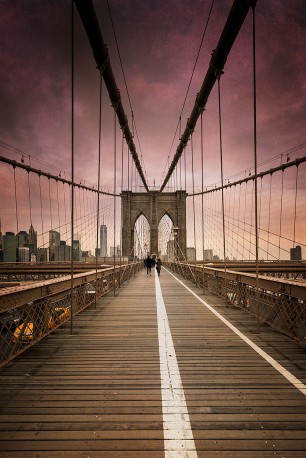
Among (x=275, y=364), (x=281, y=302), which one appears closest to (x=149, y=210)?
(x=281, y=302)

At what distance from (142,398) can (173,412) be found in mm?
367

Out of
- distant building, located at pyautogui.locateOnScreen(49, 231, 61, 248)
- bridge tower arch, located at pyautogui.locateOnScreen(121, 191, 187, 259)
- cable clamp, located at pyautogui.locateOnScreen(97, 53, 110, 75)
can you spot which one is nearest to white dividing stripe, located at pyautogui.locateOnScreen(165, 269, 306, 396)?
cable clamp, located at pyautogui.locateOnScreen(97, 53, 110, 75)

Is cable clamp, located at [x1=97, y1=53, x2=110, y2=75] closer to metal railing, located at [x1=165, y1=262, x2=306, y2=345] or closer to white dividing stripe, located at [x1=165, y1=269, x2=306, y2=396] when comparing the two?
metal railing, located at [x1=165, y1=262, x2=306, y2=345]

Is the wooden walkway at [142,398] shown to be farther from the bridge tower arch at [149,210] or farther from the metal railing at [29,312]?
the bridge tower arch at [149,210]

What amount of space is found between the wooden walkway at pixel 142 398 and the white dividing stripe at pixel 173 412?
0.02 metres

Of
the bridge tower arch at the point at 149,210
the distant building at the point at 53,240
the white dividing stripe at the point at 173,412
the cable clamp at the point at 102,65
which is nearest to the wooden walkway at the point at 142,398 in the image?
the white dividing stripe at the point at 173,412

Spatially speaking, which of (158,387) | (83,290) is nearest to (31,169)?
(83,290)

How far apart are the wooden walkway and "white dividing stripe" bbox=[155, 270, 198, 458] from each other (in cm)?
2

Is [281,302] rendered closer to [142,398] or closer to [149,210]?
[142,398]

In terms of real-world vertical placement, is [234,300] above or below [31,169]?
below

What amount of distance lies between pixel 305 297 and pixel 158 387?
233 centimetres

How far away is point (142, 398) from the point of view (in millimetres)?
2398

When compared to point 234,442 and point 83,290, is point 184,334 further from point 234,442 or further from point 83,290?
point 83,290

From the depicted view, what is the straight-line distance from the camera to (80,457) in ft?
5.55
